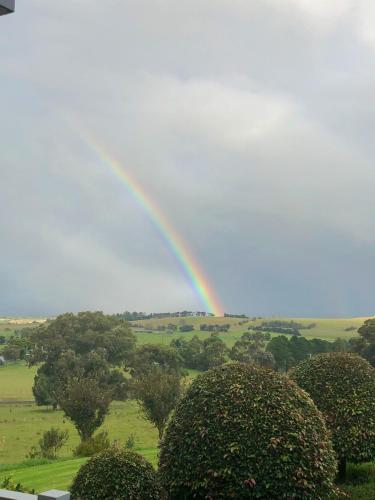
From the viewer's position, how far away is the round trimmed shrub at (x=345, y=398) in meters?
13.1

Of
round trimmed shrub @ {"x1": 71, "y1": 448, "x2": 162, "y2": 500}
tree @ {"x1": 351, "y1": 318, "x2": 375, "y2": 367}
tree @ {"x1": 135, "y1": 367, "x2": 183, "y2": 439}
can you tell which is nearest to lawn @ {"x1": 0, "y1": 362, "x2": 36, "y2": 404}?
tree @ {"x1": 135, "y1": 367, "x2": 183, "y2": 439}

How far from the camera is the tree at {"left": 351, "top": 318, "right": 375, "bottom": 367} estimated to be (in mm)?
64250

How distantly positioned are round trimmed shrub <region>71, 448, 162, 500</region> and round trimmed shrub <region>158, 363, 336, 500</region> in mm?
886

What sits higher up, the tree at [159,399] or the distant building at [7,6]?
the distant building at [7,6]

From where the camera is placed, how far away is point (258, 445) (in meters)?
9.54

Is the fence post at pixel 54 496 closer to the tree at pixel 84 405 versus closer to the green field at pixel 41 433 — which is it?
the green field at pixel 41 433

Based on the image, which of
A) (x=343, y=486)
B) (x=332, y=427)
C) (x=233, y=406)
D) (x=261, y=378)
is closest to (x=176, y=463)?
(x=233, y=406)

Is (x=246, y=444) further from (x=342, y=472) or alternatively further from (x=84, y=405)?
(x=84, y=405)

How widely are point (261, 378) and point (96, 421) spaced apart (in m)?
37.4

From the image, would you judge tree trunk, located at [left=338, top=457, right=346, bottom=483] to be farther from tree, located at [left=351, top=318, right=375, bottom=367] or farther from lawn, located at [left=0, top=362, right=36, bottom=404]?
lawn, located at [left=0, top=362, right=36, bottom=404]

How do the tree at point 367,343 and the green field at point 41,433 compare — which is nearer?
the green field at point 41,433

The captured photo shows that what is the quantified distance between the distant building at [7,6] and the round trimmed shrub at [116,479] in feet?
29.0

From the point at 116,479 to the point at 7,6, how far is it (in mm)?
8995

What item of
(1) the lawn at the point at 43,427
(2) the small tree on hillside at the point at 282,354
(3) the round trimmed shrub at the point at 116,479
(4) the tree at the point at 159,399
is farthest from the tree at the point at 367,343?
(3) the round trimmed shrub at the point at 116,479
